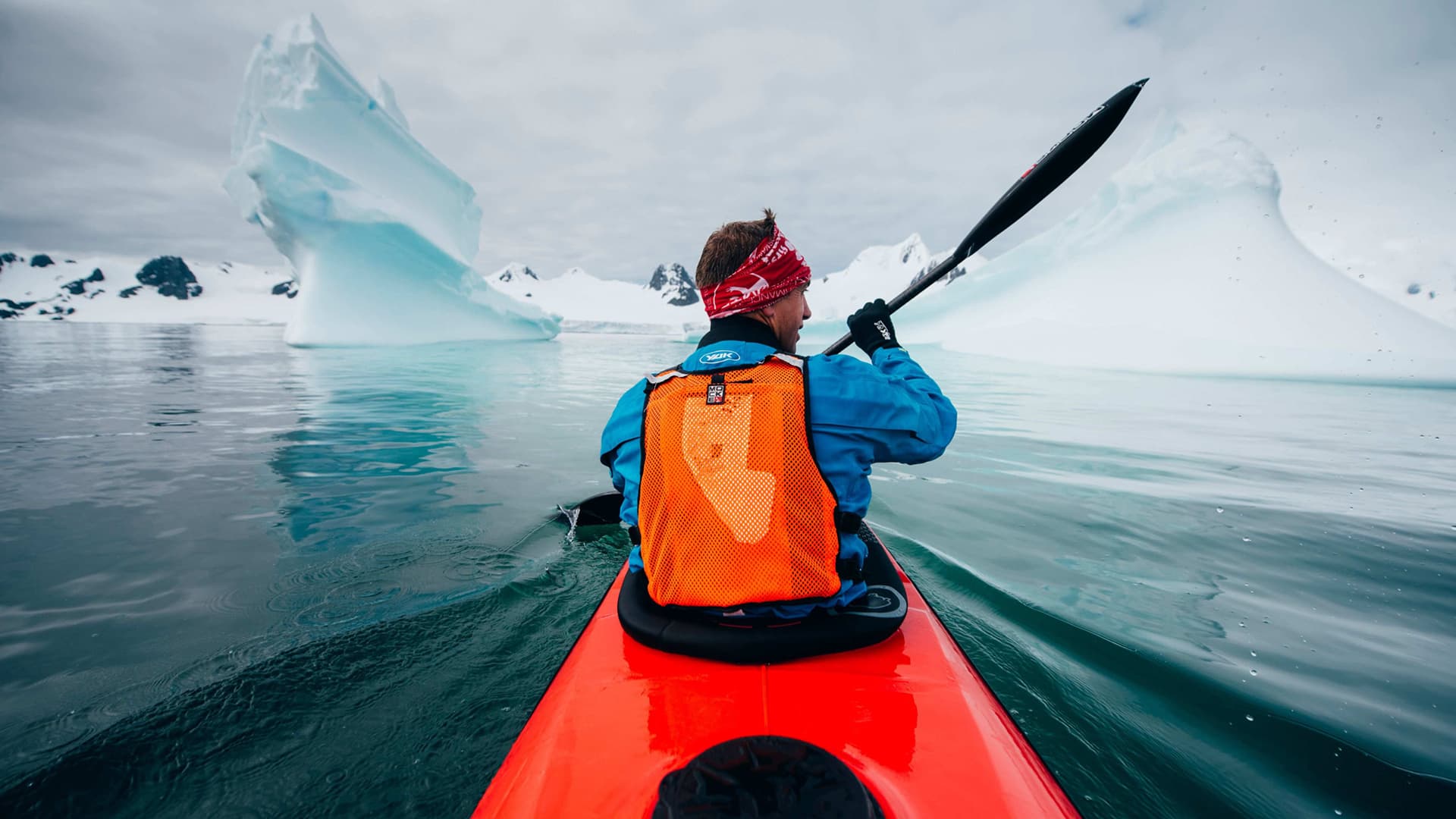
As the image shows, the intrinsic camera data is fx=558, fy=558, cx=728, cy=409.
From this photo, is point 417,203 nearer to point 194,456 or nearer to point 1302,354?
point 194,456

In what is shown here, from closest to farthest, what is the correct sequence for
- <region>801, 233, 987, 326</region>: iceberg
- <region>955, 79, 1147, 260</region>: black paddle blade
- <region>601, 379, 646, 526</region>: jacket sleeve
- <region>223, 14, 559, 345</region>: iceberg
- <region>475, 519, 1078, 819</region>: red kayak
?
<region>475, 519, 1078, 819</region>: red kayak, <region>601, 379, 646, 526</region>: jacket sleeve, <region>955, 79, 1147, 260</region>: black paddle blade, <region>223, 14, 559, 345</region>: iceberg, <region>801, 233, 987, 326</region>: iceberg

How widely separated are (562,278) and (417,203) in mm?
104612

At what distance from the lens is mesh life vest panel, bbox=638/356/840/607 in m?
1.43

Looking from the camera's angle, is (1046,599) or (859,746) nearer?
(859,746)

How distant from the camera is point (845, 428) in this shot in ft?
4.87

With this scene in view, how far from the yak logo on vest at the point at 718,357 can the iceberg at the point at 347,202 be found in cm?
2428

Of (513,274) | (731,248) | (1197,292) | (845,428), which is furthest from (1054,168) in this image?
(513,274)

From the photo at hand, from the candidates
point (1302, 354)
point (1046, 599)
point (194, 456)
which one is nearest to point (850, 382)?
point (1046, 599)

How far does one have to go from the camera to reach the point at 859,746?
3.94 feet

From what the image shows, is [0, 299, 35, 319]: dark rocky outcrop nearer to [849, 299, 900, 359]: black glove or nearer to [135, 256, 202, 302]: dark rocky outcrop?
[135, 256, 202, 302]: dark rocky outcrop

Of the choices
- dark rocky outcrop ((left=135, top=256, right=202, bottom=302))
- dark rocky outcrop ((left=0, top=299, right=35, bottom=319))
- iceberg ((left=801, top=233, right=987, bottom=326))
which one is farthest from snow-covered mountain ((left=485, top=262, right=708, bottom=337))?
dark rocky outcrop ((left=0, top=299, right=35, bottom=319))

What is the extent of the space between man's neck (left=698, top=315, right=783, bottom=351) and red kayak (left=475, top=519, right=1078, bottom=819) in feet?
2.98

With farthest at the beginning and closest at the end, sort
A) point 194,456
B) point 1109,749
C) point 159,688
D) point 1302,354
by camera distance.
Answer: point 1302,354 → point 194,456 → point 159,688 → point 1109,749

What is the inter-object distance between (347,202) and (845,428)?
2485cm
